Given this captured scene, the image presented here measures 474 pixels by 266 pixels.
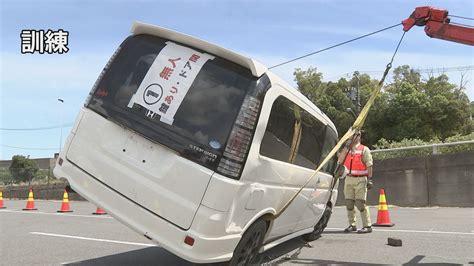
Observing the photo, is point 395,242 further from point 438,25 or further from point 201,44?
point 201,44

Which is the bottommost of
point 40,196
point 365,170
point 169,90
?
point 40,196

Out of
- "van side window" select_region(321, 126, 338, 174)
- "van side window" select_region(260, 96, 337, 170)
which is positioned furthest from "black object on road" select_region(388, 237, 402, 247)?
"van side window" select_region(260, 96, 337, 170)

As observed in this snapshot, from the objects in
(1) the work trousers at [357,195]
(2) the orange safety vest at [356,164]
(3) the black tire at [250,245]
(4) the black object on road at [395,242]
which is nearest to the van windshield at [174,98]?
(3) the black tire at [250,245]

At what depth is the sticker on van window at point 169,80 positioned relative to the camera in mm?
4910

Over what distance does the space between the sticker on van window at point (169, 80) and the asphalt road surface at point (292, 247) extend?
2.56m

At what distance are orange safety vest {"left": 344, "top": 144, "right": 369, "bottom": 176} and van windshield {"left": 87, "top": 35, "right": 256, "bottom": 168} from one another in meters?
5.14

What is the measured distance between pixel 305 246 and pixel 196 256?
367cm

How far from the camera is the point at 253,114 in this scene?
4.80m

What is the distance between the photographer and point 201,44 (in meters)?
5.06

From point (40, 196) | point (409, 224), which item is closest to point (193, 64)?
point (409, 224)

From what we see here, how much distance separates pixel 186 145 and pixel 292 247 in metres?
3.72

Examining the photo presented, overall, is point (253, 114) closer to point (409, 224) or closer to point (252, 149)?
point (252, 149)

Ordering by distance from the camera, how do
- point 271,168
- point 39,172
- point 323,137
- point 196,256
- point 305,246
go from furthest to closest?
point 39,172 < point 305,246 < point 323,137 < point 271,168 < point 196,256

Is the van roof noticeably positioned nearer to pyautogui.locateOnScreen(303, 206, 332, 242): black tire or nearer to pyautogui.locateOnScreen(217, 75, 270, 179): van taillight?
pyautogui.locateOnScreen(217, 75, 270, 179): van taillight
